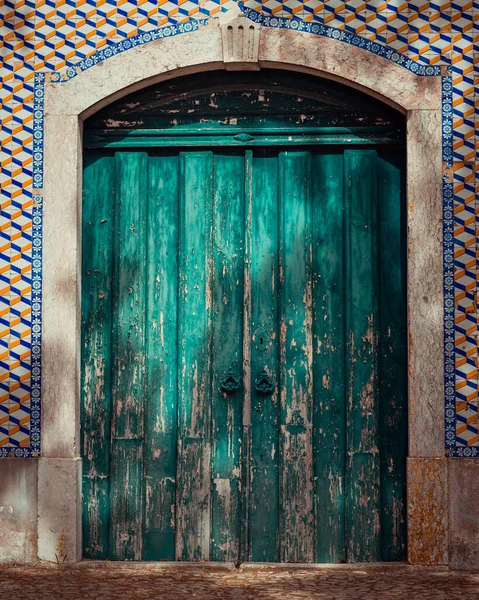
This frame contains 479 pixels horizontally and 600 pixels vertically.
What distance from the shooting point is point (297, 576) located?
5773mm

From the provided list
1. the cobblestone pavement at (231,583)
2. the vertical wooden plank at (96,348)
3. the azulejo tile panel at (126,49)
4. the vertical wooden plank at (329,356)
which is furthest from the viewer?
the vertical wooden plank at (96,348)

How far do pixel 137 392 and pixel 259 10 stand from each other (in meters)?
2.52

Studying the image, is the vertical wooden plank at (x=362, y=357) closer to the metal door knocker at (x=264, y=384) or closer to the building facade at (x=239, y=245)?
the building facade at (x=239, y=245)

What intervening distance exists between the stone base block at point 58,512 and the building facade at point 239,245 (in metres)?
0.01

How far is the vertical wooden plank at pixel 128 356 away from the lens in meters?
6.13

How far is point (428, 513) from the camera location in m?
5.86

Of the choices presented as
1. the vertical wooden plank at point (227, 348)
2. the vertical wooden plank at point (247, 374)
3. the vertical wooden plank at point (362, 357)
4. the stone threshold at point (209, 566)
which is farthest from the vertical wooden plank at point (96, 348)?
the vertical wooden plank at point (362, 357)

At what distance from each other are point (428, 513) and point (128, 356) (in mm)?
2086

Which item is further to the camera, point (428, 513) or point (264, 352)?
point (264, 352)

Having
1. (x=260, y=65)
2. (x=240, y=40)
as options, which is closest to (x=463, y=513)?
(x=260, y=65)

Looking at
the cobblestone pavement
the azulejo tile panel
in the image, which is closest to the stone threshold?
the cobblestone pavement

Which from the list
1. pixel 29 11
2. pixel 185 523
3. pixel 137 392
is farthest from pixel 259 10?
pixel 185 523

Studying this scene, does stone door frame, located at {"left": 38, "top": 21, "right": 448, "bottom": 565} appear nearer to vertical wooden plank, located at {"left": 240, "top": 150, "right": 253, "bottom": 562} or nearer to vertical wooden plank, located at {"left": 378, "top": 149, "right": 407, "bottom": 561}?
vertical wooden plank, located at {"left": 378, "top": 149, "right": 407, "bottom": 561}

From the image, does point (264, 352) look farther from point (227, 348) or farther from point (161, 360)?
point (161, 360)
